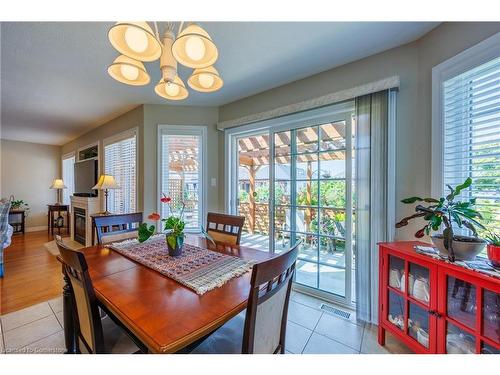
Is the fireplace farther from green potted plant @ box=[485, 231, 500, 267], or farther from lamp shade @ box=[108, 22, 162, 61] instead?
green potted plant @ box=[485, 231, 500, 267]

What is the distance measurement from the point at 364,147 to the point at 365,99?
0.43 meters

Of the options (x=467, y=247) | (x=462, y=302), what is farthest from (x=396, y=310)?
(x=467, y=247)

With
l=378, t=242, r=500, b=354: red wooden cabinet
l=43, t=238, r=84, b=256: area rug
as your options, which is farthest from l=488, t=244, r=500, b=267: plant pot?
l=43, t=238, r=84, b=256: area rug

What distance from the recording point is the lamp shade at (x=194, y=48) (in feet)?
3.34

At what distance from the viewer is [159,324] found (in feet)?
2.53

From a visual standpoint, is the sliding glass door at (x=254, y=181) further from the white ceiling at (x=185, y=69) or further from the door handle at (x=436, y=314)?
the door handle at (x=436, y=314)

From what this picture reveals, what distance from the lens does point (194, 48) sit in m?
1.11

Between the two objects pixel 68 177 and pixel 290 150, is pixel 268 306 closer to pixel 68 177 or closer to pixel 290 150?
pixel 290 150

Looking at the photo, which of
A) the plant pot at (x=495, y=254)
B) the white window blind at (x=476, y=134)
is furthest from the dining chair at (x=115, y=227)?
the white window blind at (x=476, y=134)

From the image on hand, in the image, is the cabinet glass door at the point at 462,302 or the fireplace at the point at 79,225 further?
the fireplace at the point at 79,225

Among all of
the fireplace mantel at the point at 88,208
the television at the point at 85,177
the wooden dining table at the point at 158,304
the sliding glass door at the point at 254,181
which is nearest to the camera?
the wooden dining table at the point at 158,304

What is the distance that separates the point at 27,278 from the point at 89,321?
285cm

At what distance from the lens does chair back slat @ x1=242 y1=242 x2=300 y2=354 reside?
2.69 feet

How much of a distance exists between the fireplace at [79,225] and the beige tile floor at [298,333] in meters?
2.42
